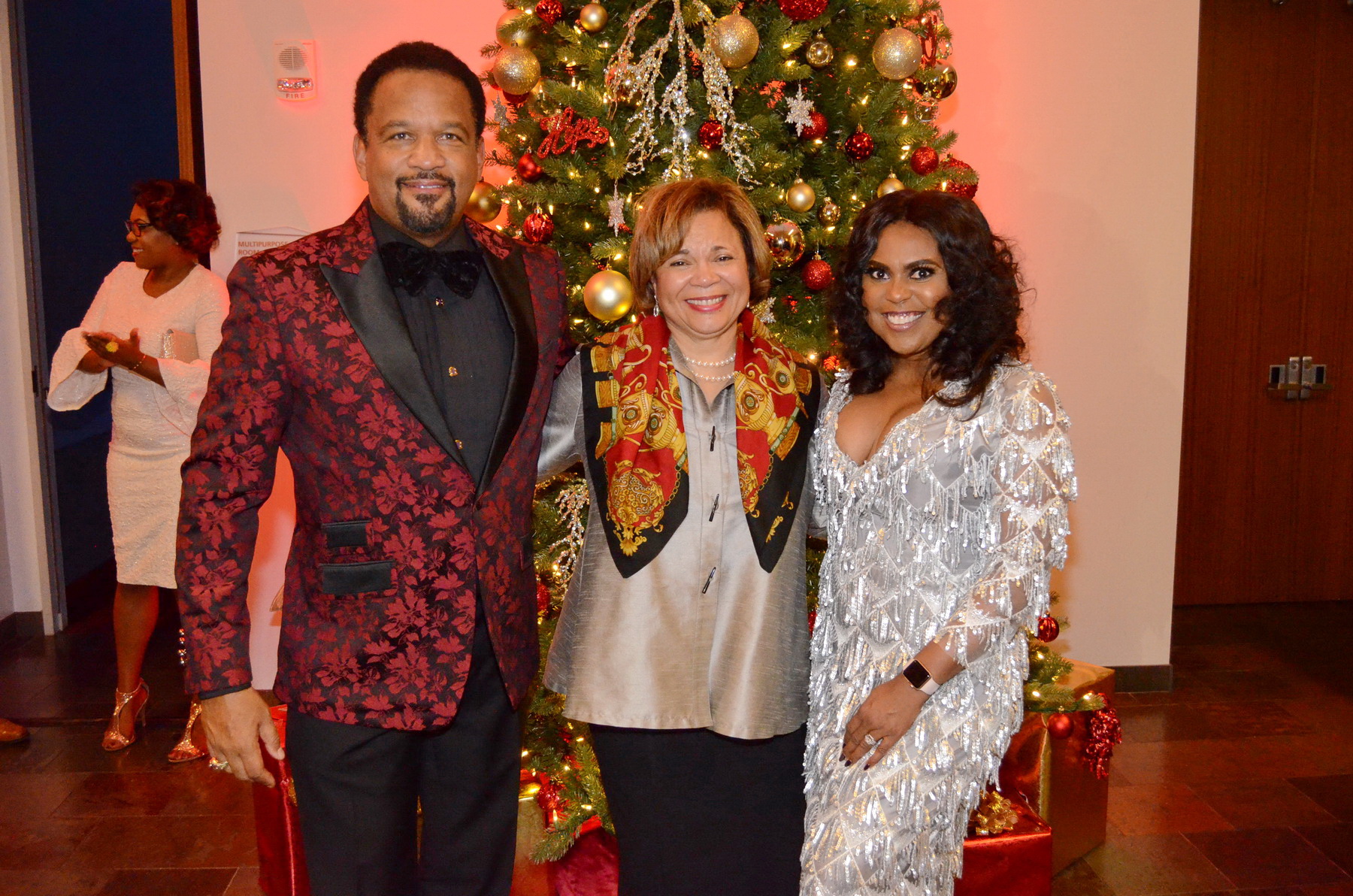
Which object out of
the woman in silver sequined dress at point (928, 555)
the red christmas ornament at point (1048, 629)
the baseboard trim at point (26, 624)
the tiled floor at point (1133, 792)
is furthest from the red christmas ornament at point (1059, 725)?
the baseboard trim at point (26, 624)

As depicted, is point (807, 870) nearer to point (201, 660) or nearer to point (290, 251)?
point (201, 660)

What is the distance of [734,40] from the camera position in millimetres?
2309

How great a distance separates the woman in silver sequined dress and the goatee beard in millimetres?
749

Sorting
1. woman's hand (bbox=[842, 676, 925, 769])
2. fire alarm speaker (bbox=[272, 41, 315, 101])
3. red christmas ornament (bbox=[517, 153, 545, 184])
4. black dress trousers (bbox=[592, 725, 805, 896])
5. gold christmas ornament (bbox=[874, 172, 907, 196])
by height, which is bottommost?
black dress trousers (bbox=[592, 725, 805, 896])

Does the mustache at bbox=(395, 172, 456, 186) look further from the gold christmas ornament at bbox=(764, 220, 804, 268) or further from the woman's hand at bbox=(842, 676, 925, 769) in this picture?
the woman's hand at bbox=(842, 676, 925, 769)

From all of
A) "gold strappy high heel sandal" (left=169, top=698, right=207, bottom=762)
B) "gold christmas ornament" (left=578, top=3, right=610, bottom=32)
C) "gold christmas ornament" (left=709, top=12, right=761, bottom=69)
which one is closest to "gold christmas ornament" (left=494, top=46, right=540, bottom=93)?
"gold christmas ornament" (left=578, top=3, right=610, bottom=32)

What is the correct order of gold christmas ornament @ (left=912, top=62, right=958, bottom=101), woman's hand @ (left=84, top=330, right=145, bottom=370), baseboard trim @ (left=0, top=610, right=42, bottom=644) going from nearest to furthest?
gold christmas ornament @ (left=912, top=62, right=958, bottom=101) < woman's hand @ (left=84, top=330, right=145, bottom=370) < baseboard trim @ (left=0, top=610, right=42, bottom=644)

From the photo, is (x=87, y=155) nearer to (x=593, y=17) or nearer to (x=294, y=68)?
(x=294, y=68)

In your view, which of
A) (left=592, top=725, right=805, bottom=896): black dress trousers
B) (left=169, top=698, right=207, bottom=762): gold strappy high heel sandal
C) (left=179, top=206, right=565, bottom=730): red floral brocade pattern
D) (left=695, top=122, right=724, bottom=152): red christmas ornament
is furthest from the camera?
(left=169, top=698, right=207, bottom=762): gold strappy high heel sandal

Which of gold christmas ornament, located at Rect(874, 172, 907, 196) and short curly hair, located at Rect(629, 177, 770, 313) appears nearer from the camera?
short curly hair, located at Rect(629, 177, 770, 313)

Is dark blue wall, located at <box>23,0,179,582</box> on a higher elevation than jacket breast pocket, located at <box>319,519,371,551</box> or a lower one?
higher

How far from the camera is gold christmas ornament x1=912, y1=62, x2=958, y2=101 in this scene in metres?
2.68

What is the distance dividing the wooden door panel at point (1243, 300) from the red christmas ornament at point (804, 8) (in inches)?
123

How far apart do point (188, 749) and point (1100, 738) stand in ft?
9.74
